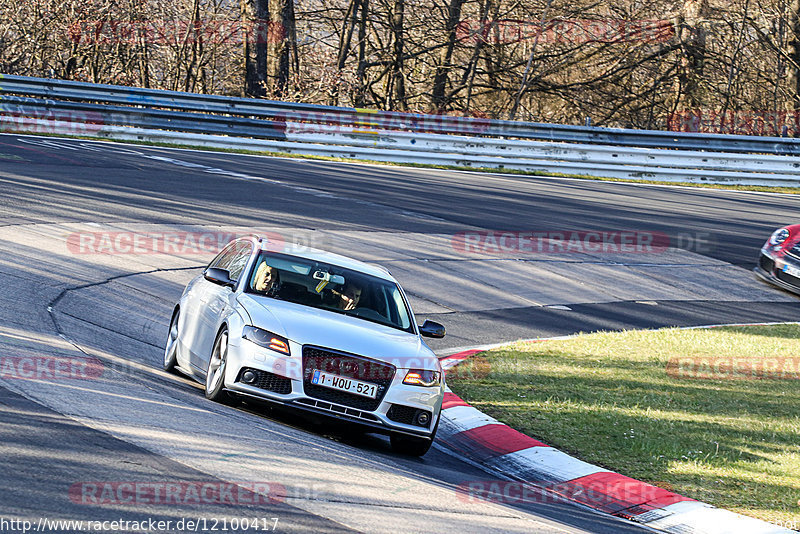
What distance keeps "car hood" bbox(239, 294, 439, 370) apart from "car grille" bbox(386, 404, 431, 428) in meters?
0.31

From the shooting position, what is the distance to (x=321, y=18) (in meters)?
32.7

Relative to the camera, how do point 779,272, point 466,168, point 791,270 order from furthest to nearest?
1. point 466,168
2. point 779,272
3. point 791,270

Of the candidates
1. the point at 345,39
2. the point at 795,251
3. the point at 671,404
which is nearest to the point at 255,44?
the point at 345,39

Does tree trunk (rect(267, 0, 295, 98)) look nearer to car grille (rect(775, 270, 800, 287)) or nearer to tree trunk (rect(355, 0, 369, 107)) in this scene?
tree trunk (rect(355, 0, 369, 107))

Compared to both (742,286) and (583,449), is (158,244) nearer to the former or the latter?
(583,449)

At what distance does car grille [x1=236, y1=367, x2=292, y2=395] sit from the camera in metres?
7.30

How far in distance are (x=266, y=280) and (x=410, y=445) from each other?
1.89 m

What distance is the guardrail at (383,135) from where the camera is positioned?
2309cm

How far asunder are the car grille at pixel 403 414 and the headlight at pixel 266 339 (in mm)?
866

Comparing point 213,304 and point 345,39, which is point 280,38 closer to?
point 345,39

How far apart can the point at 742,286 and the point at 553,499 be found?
10347 mm

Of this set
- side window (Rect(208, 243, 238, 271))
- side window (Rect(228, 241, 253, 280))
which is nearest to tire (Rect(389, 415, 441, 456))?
side window (Rect(228, 241, 253, 280))

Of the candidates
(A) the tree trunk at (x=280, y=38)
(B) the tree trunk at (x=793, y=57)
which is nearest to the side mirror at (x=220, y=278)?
(A) the tree trunk at (x=280, y=38)

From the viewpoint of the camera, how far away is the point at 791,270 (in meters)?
15.7
